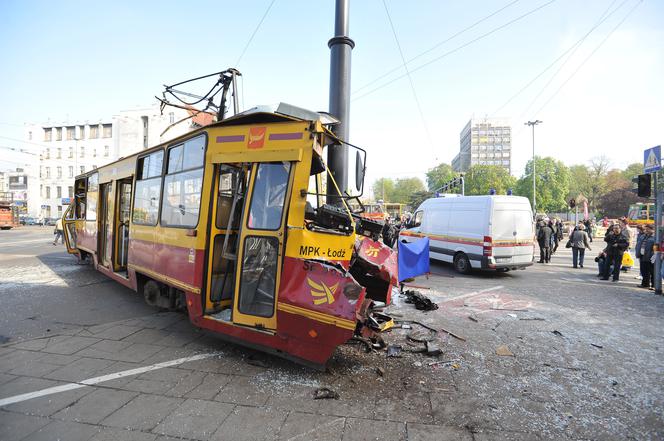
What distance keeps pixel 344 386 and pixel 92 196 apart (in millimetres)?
8723

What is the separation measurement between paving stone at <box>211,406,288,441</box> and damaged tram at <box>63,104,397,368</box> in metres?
0.71

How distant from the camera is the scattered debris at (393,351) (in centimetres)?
443

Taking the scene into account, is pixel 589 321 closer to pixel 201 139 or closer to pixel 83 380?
pixel 201 139

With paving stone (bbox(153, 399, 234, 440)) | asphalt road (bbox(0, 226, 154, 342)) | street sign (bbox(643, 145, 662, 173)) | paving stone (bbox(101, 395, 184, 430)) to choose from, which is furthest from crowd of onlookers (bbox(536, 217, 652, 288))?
asphalt road (bbox(0, 226, 154, 342))

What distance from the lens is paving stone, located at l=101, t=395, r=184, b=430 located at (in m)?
2.97

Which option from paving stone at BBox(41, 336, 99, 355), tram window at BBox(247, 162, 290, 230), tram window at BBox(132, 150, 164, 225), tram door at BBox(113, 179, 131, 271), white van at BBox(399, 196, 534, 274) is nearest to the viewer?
tram window at BBox(247, 162, 290, 230)

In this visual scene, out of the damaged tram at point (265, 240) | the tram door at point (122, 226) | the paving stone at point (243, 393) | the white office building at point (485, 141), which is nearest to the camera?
the paving stone at point (243, 393)

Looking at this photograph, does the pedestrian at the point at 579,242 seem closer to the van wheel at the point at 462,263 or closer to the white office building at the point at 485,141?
the van wheel at the point at 462,263

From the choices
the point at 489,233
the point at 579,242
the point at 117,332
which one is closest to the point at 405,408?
the point at 117,332

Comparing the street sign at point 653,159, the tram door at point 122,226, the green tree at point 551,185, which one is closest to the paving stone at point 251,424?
the tram door at point 122,226

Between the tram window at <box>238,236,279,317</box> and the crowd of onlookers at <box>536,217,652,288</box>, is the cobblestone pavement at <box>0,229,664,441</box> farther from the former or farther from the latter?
the crowd of onlookers at <box>536,217,652,288</box>

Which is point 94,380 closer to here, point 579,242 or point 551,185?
point 579,242

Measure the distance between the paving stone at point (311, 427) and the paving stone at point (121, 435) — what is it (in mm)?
1090

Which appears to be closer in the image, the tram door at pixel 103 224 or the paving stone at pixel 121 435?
the paving stone at pixel 121 435
